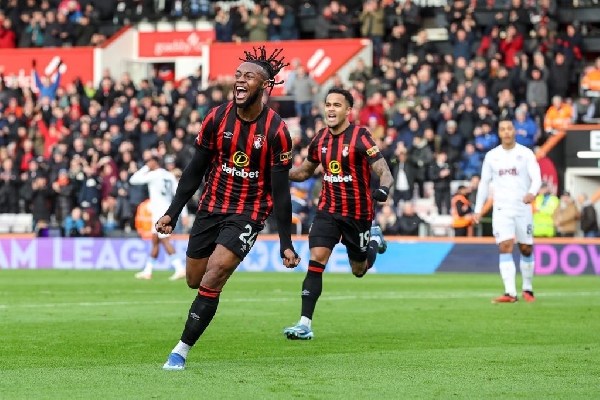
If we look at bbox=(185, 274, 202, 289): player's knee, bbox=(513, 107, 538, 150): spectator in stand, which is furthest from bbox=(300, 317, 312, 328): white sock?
bbox=(513, 107, 538, 150): spectator in stand

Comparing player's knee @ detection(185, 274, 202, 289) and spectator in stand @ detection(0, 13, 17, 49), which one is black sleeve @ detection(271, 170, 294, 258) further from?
spectator in stand @ detection(0, 13, 17, 49)

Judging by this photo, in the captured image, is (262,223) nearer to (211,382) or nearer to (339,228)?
(211,382)

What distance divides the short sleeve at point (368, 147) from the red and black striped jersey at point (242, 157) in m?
3.03

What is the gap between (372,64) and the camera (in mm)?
35625

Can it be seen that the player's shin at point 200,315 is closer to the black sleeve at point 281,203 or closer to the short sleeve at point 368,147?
the black sleeve at point 281,203

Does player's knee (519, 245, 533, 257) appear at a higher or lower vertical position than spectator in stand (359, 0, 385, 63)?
lower

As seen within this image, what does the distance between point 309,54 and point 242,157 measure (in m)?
26.4

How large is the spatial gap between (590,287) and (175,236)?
10.2 meters

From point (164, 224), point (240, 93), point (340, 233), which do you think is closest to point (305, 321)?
point (340, 233)

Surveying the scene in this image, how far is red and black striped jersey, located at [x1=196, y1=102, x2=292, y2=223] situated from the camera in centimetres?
1025

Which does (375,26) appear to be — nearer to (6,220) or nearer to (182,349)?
(6,220)

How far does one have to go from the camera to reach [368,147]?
1341 cm

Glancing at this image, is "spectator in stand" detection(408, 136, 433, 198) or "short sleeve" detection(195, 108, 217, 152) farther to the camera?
"spectator in stand" detection(408, 136, 433, 198)

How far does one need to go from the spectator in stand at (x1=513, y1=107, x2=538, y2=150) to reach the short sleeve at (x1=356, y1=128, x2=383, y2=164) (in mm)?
16197
